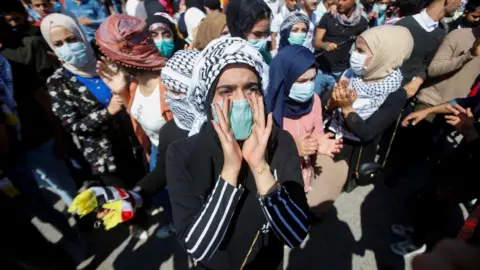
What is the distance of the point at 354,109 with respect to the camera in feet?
8.00

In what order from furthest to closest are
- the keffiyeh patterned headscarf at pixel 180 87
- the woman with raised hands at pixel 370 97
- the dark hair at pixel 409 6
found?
1. the dark hair at pixel 409 6
2. the woman with raised hands at pixel 370 97
3. the keffiyeh patterned headscarf at pixel 180 87

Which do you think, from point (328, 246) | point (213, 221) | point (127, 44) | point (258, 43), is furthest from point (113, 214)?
point (258, 43)

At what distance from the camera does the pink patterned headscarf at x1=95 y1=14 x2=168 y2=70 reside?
2.29 m

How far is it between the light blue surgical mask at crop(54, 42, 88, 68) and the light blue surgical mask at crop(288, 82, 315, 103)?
1.86 meters

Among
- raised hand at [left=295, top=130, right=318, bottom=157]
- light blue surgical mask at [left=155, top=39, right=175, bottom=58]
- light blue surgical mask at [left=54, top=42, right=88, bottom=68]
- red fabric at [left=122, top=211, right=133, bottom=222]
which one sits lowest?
red fabric at [left=122, top=211, right=133, bottom=222]

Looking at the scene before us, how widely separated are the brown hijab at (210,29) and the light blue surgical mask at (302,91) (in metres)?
1.55

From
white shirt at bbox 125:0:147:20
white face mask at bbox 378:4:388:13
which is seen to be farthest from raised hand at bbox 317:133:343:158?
white face mask at bbox 378:4:388:13

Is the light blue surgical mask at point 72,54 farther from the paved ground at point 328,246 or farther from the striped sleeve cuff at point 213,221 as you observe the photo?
the striped sleeve cuff at point 213,221

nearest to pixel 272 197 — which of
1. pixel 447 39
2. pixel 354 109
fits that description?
pixel 354 109

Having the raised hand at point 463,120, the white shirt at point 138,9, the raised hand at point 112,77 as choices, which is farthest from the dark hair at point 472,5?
the white shirt at point 138,9

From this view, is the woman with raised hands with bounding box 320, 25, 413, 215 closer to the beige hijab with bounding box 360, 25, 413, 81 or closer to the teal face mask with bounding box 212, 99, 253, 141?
the beige hijab with bounding box 360, 25, 413, 81

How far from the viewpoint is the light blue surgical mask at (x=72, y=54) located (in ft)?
7.82

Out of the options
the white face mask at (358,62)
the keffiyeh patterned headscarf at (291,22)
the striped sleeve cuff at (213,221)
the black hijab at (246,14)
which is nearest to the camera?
the striped sleeve cuff at (213,221)

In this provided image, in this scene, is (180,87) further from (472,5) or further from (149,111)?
(472,5)
